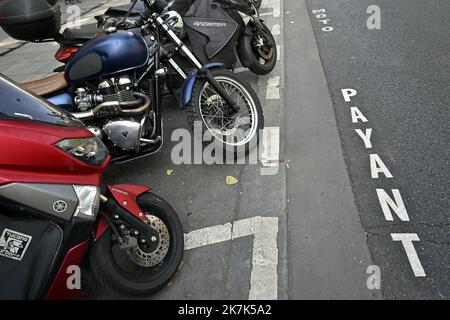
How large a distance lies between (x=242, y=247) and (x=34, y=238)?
1.29 metres

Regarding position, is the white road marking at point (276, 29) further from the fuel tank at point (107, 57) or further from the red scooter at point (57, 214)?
the red scooter at point (57, 214)

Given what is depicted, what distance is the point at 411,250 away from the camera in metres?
2.53

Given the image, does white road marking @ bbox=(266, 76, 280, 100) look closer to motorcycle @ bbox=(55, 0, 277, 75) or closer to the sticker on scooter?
motorcycle @ bbox=(55, 0, 277, 75)

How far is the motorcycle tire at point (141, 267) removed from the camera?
7.34ft

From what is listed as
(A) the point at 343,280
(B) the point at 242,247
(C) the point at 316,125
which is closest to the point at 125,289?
(B) the point at 242,247

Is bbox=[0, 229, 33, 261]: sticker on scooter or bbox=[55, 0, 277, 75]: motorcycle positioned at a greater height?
bbox=[55, 0, 277, 75]: motorcycle

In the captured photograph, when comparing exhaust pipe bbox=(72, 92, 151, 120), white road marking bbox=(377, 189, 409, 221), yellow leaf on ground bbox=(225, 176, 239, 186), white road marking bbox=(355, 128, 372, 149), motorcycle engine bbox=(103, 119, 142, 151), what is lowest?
yellow leaf on ground bbox=(225, 176, 239, 186)

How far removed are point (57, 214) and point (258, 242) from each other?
1.30 meters

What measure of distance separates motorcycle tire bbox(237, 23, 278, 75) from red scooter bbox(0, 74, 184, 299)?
9.21 ft

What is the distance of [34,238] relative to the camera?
192 cm

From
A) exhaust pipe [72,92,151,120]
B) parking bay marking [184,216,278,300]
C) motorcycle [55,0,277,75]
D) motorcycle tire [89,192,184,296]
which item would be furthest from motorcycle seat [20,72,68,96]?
parking bay marking [184,216,278,300]

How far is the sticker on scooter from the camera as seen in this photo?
1870mm

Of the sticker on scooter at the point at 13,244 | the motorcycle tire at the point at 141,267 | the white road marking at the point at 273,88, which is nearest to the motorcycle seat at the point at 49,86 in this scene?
the motorcycle tire at the point at 141,267
